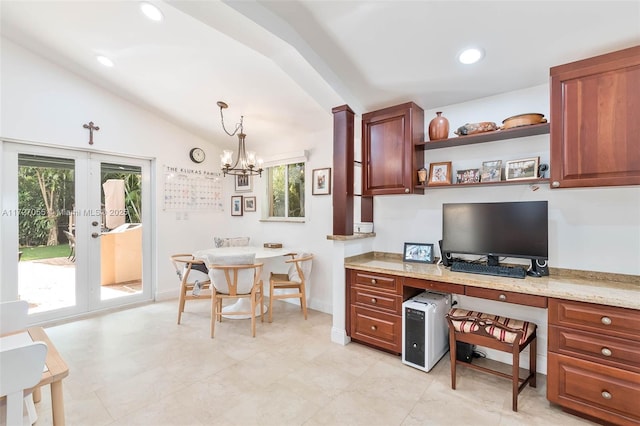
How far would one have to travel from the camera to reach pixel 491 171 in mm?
2377

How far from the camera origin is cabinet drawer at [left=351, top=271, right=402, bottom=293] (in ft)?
8.20

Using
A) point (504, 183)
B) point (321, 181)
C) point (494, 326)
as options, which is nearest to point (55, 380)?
point (494, 326)

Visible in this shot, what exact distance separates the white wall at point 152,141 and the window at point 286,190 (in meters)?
0.19

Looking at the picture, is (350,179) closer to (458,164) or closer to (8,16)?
(458,164)

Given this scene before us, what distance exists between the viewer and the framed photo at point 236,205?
4.82 meters

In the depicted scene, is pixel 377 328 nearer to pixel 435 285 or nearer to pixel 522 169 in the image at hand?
pixel 435 285

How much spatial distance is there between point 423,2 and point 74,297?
15.4 ft

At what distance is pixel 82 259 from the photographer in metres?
3.59

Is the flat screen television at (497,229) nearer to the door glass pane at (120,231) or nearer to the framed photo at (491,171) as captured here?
the framed photo at (491,171)

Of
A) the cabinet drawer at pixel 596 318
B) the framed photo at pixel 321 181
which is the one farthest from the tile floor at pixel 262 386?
the framed photo at pixel 321 181

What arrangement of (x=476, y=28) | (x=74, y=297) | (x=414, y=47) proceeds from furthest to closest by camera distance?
1. (x=74, y=297)
2. (x=414, y=47)
3. (x=476, y=28)

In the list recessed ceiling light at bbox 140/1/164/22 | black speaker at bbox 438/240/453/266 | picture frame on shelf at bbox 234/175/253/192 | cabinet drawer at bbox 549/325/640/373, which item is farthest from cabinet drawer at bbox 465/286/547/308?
picture frame on shelf at bbox 234/175/253/192

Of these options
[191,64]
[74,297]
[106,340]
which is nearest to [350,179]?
[191,64]

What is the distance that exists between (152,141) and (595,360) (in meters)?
5.03
